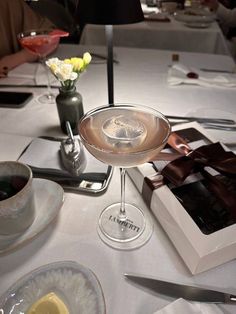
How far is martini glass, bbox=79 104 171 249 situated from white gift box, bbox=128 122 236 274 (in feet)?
0.16

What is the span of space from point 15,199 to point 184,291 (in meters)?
0.27

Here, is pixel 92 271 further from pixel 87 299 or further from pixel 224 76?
pixel 224 76

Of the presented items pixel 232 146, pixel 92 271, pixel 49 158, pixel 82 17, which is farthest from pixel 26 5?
pixel 92 271

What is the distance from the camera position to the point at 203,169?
0.49 m

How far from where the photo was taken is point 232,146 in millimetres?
666

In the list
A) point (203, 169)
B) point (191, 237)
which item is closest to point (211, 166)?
point (203, 169)

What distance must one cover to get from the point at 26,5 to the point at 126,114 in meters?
1.10

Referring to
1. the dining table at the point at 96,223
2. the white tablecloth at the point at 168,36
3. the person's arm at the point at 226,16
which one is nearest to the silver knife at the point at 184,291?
the dining table at the point at 96,223

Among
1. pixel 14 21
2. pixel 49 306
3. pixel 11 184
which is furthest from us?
pixel 14 21

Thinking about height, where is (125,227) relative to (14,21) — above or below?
below

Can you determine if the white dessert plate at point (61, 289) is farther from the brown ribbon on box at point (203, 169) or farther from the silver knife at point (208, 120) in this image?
the silver knife at point (208, 120)

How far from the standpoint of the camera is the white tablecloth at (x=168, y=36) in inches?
61.8

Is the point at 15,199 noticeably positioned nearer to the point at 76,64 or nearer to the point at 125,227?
the point at 125,227

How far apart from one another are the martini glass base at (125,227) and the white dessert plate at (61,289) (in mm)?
86
